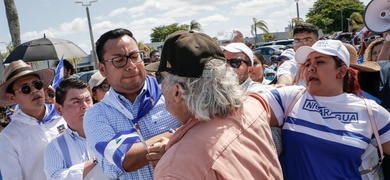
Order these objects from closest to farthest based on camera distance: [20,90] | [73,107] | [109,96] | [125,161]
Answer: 1. [125,161]
2. [109,96]
3. [73,107]
4. [20,90]

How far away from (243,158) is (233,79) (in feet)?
1.10

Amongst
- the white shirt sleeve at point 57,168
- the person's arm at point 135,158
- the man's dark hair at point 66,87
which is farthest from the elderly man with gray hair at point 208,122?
the man's dark hair at point 66,87

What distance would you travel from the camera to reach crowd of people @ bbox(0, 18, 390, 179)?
1391 millimetres

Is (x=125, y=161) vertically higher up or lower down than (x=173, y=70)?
lower down

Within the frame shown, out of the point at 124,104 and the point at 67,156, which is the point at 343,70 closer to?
the point at 124,104

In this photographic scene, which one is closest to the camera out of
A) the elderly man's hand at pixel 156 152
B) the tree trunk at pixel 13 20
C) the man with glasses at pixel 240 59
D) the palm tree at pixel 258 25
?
the elderly man's hand at pixel 156 152

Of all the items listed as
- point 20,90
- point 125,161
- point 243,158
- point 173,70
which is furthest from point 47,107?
point 243,158

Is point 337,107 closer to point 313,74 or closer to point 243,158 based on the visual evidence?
point 313,74

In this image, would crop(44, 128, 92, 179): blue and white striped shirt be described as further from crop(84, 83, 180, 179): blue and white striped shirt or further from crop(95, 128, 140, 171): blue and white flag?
crop(95, 128, 140, 171): blue and white flag

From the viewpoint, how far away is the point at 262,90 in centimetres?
231

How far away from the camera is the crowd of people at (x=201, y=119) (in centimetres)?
139

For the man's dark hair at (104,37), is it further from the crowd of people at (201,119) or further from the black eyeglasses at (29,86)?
the black eyeglasses at (29,86)

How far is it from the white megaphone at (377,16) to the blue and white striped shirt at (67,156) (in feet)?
8.23

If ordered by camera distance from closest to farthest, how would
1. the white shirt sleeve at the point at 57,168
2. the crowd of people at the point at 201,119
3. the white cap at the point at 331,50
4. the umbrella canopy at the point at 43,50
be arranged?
the crowd of people at the point at 201,119 < the white cap at the point at 331,50 < the white shirt sleeve at the point at 57,168 < the umbrella canopy at the point at 43,50
